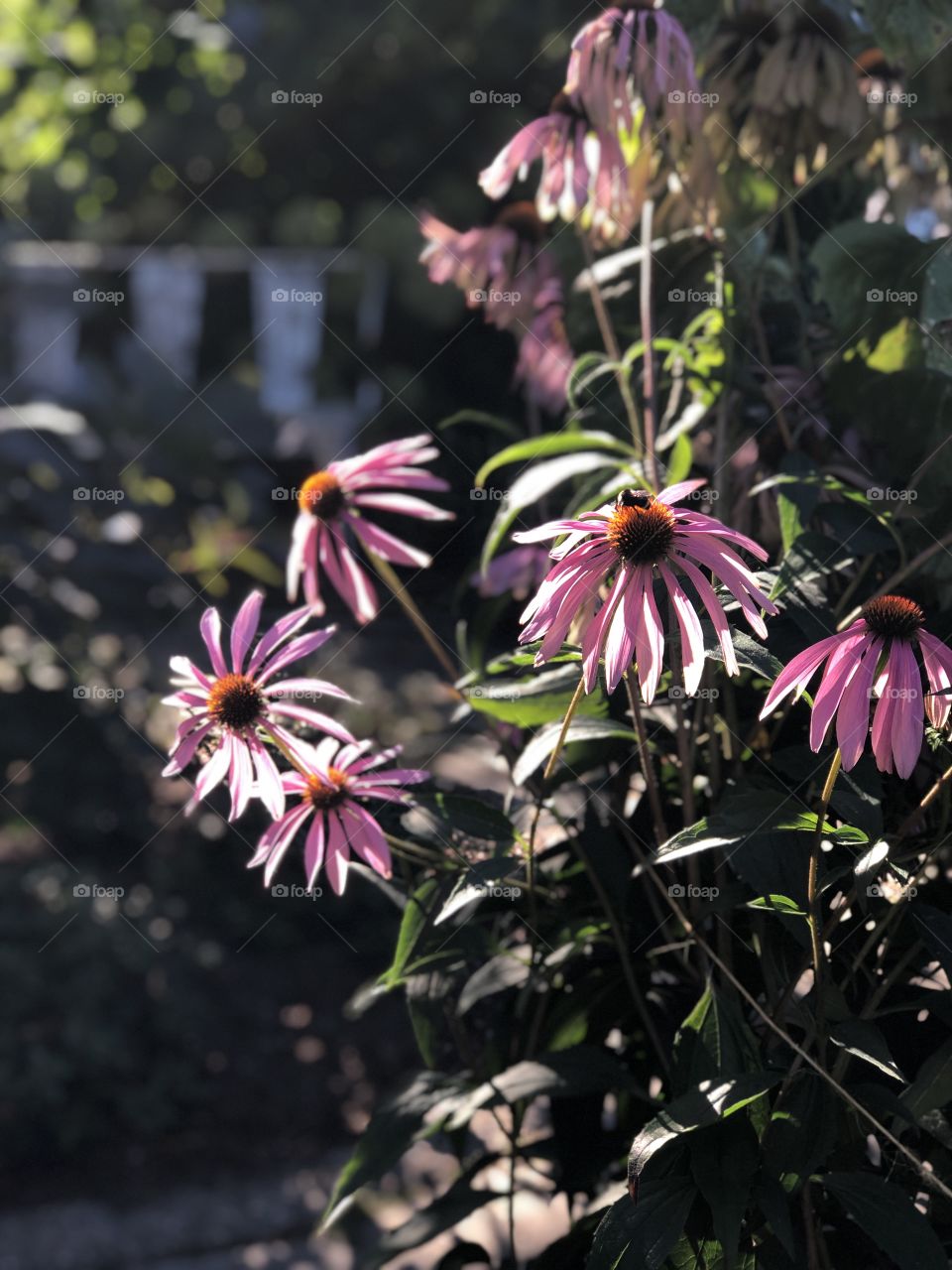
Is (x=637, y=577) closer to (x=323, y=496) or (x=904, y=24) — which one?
(x=323, y=496)

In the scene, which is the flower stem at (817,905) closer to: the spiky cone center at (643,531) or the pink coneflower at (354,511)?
the spiky cone center at (643,531)

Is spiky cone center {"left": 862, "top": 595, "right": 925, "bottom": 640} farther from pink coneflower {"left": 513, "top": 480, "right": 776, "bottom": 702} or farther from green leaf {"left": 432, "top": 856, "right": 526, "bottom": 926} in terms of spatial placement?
green leaf {"left": 432, "top": 856, "right": 526, "bottom": 926}

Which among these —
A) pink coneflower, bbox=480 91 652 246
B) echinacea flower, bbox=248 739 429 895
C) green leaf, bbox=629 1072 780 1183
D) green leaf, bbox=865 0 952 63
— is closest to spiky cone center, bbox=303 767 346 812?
echinacea flower, bbox=248 739 429 895

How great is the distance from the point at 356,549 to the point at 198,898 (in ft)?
3.89

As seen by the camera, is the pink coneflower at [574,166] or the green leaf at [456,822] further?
the pink coneflower at [574,166]

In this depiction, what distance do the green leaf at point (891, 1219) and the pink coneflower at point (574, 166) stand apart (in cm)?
56

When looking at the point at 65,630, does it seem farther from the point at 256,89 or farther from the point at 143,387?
the point at 256,89

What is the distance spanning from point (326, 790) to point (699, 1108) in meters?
0.24

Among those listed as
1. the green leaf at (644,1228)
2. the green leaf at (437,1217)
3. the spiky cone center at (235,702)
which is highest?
the spiky cone center at (235,702)

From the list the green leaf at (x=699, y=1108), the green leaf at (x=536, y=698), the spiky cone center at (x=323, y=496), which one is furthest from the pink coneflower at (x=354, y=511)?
the green leaf at (x=699, y=1108)

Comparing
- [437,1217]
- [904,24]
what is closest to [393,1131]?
[437,1217]

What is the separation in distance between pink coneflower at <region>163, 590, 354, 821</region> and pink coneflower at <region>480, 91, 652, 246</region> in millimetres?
332

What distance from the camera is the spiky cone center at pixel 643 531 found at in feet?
1.75

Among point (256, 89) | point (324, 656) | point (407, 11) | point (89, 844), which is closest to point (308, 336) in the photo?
point (256, 89)
